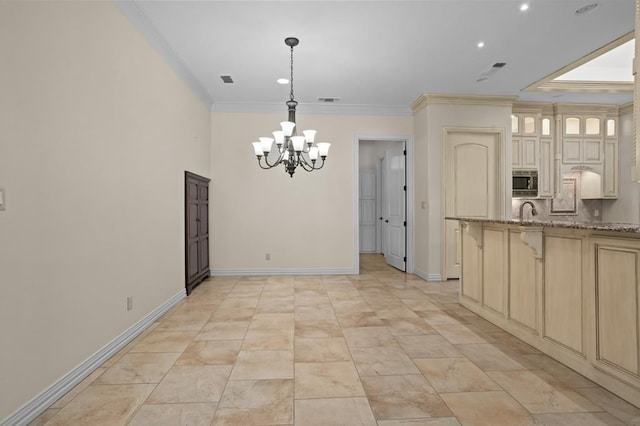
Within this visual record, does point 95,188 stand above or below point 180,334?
above

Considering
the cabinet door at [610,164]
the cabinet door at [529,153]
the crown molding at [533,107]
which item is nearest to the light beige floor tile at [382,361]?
A: the cabinet door at [529,153]

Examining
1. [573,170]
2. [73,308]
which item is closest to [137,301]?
[73,308]

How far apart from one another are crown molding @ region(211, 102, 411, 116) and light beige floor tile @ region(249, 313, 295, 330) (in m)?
3.64

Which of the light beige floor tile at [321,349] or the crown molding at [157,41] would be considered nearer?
the light beige floor tile at [321,349]

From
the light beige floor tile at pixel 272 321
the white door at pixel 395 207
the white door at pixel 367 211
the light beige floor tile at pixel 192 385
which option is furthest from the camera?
the white door at pixel 367 211

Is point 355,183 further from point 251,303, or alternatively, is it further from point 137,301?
point 137,301

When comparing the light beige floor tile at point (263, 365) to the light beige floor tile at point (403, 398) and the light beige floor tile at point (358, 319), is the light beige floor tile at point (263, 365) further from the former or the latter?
the light beige floor tile at point (358, 319)

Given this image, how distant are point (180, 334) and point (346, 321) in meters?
1.65

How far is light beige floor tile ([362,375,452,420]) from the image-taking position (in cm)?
193

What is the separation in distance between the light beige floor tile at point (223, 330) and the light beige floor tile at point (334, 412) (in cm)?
130

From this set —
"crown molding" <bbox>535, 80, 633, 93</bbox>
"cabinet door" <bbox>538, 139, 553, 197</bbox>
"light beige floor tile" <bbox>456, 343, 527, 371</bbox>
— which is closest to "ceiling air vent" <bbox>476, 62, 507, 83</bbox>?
"crown molding" <bbox>535, 80, 633, 93</bbox>

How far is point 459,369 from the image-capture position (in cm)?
248

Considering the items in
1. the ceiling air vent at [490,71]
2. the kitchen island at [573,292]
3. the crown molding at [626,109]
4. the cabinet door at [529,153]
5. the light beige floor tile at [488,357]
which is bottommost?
the light beige floor tile at [488,357]

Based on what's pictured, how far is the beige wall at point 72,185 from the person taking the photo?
178cm
